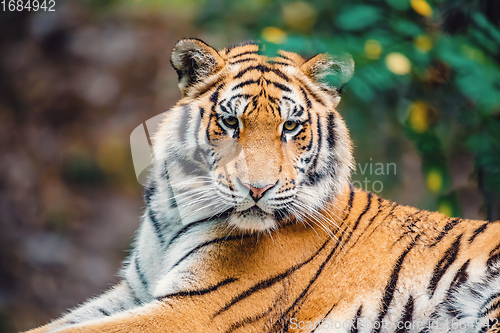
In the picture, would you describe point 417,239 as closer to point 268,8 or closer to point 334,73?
point 334,73

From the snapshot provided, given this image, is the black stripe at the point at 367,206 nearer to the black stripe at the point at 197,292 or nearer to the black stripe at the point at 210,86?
the black stripe at the point at 197,292

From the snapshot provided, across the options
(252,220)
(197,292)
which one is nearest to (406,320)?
(252,220)

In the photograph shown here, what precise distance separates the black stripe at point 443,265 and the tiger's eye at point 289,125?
95cm

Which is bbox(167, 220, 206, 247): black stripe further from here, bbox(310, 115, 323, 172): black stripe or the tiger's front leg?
bbox(310, 115, 323, 172): black stripe

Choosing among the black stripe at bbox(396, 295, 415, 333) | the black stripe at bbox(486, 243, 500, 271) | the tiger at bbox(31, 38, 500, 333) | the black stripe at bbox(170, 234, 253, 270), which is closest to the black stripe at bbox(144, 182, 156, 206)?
the tiger at bbox(31, 38, 500, 333)

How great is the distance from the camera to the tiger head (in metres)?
2.11

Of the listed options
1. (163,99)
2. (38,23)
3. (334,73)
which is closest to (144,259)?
(334,73)

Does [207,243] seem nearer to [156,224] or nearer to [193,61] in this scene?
[156,224]

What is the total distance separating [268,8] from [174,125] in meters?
0.72

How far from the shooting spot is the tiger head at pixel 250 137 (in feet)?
6.91

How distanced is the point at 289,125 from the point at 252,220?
17.9 inches

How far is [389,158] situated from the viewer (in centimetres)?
350

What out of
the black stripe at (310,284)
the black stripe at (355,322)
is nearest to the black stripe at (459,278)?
the black stripe at (355,322)

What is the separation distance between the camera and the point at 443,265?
2.30 meters
